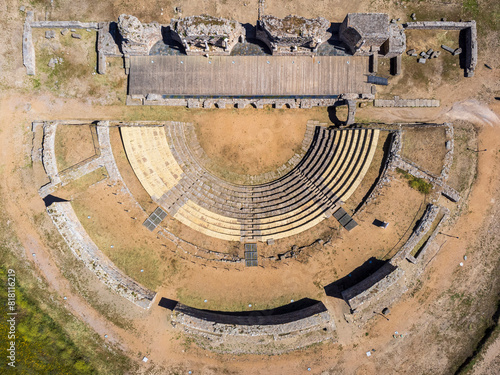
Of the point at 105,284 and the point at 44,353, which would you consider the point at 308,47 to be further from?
the point at 44,353

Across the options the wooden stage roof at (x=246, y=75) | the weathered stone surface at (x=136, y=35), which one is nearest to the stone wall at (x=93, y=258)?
the wooden stage roof at (x=246, y=75)

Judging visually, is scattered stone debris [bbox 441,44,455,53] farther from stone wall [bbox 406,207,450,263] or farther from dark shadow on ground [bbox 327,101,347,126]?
stone wall [bbox 406,207,450,263]

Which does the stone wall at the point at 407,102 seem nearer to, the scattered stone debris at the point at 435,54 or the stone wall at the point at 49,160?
the scattered stone debris at the point at 435,54

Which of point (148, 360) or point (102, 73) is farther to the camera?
point (102, 73)

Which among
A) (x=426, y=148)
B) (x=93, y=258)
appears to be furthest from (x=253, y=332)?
(x=426, y=148)

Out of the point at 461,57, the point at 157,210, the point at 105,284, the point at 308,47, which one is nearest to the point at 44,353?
the point at 105,284
